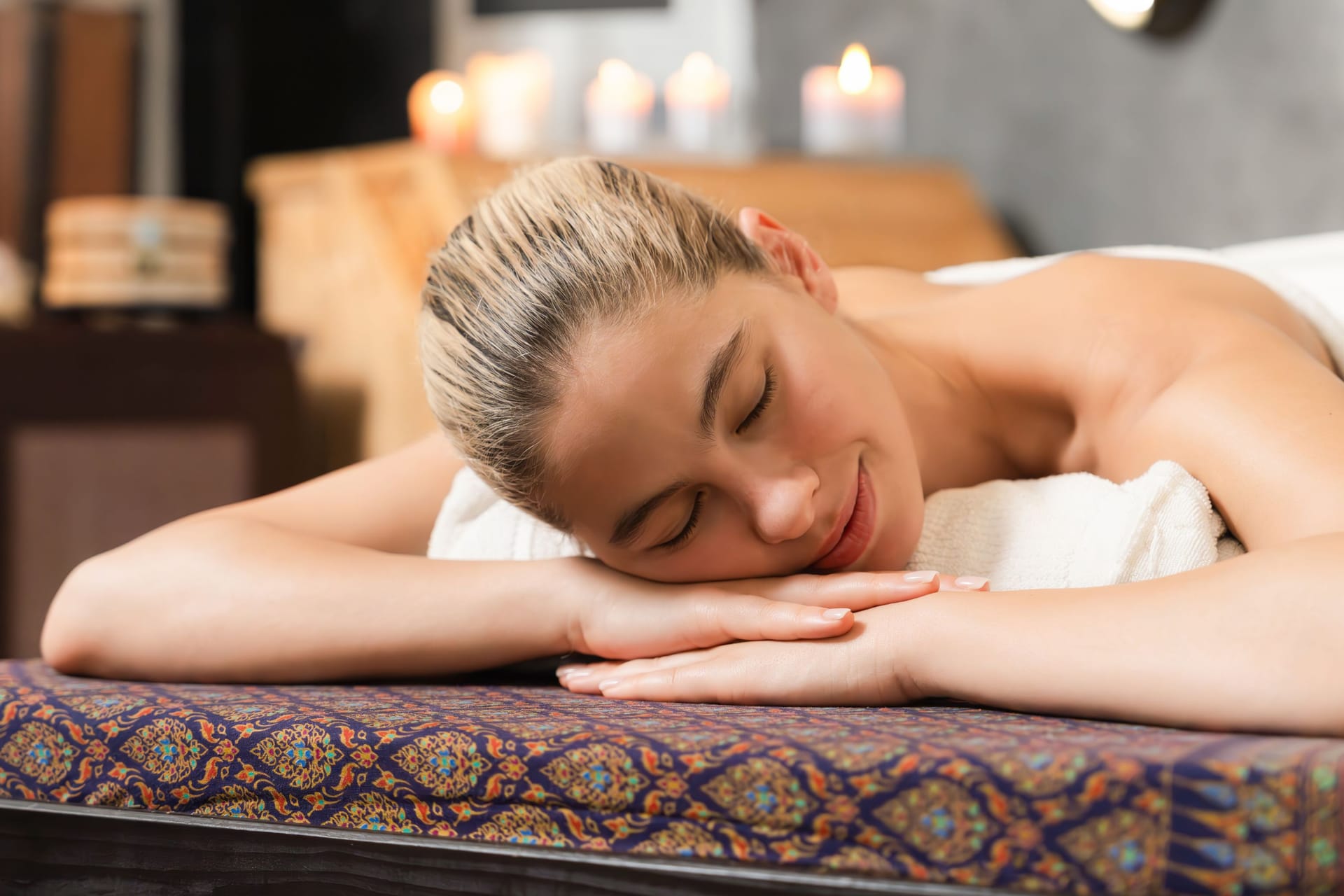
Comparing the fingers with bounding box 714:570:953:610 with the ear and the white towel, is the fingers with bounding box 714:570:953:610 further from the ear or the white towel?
the ear

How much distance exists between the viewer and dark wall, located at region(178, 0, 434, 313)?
11.0 ft

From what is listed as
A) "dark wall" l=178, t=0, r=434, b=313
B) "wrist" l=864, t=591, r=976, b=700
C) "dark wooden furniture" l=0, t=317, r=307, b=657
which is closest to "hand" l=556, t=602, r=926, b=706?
"wrist" l=864, t=591, r=976, b=700

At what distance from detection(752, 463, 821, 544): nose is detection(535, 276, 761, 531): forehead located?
0.20 feet

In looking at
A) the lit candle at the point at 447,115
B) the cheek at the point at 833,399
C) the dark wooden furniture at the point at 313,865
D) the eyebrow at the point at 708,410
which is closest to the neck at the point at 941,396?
the cheek at the point at 833,399

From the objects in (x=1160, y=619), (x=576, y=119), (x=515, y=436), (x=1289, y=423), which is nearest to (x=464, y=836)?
(x=515, y=436)

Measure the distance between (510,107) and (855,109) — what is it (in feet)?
2.67

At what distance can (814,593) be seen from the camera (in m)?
0.88

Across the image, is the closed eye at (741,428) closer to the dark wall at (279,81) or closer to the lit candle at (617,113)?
the lit candle at (617,113)

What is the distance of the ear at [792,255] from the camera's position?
1.08 meters

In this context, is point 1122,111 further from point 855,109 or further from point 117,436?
point 117,436

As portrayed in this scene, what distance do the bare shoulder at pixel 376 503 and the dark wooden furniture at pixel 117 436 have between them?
4.63 feet

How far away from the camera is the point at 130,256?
2.60 metres

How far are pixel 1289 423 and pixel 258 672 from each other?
80 cm

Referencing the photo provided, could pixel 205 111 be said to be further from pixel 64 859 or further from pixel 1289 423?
pixel 1289 423
